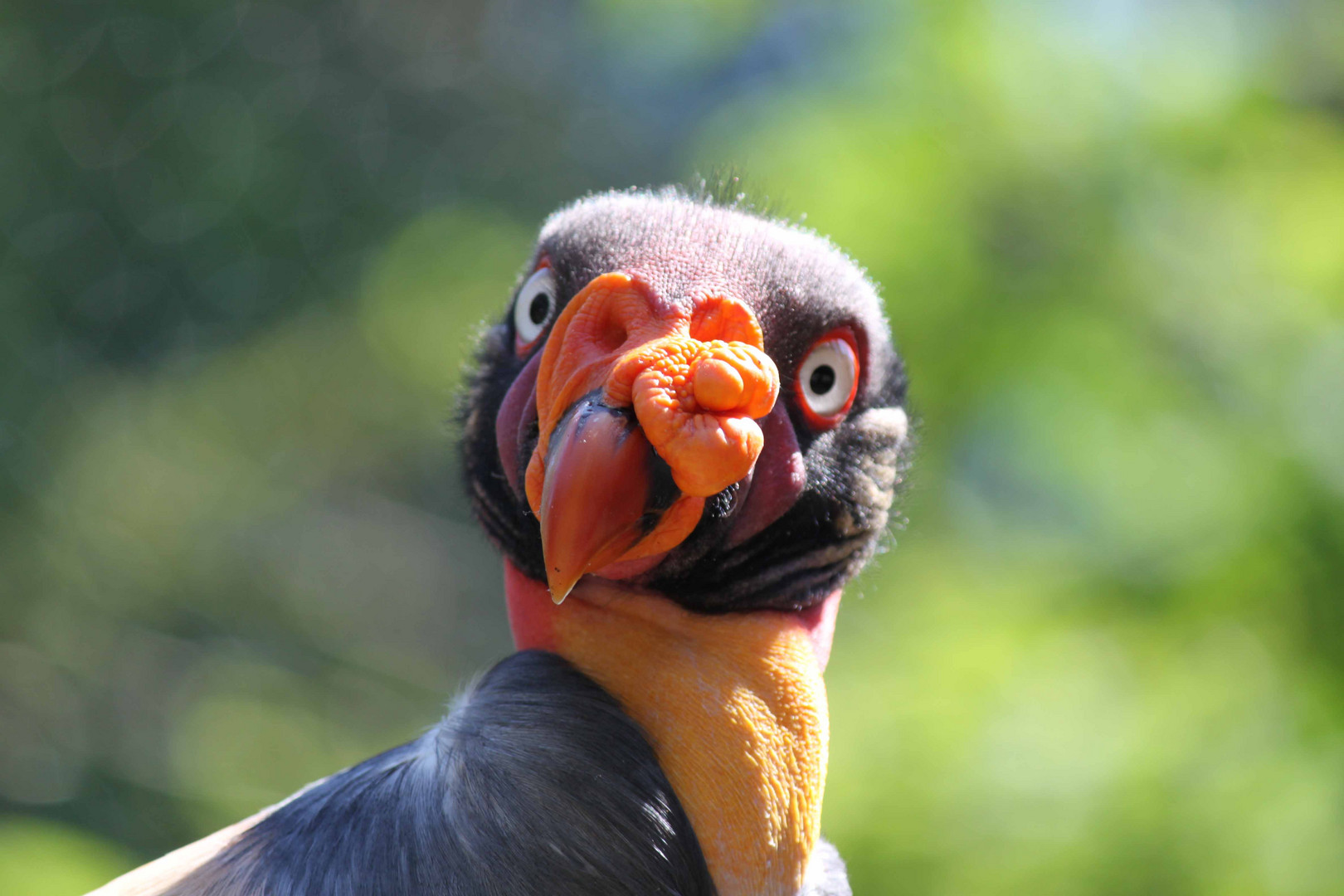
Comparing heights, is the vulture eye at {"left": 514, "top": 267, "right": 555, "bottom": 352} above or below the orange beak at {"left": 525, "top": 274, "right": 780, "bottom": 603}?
above

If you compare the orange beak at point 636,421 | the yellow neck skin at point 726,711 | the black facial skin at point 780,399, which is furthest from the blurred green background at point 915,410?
the orange beak at point 636,421

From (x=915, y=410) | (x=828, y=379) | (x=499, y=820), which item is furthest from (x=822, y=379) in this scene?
(x=499, y=820)

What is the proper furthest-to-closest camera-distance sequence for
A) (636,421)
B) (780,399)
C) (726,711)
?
1. (780,399)
2. (726,711)
3. (636,421)

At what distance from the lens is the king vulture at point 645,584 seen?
132cm

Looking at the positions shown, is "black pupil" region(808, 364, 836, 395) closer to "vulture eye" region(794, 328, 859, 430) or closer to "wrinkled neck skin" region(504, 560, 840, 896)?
"vulture eye" region(794, 328, 859, 430)

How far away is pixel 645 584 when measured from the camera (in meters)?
1.57

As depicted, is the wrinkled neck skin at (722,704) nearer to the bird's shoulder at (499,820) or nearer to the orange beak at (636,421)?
the bird's shoulder at (499,820)

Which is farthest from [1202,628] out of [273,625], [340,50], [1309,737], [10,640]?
[340,50]

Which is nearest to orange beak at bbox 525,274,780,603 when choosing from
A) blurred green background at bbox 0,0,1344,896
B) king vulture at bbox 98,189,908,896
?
king vulture at bbox 98,189,908,896

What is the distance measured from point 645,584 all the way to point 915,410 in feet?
1.98

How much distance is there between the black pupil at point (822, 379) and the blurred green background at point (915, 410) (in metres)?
0.36

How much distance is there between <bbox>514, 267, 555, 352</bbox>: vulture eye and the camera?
1609 mm

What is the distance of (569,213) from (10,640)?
632 cm

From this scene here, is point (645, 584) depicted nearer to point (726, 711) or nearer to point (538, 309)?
point (726, 711)
